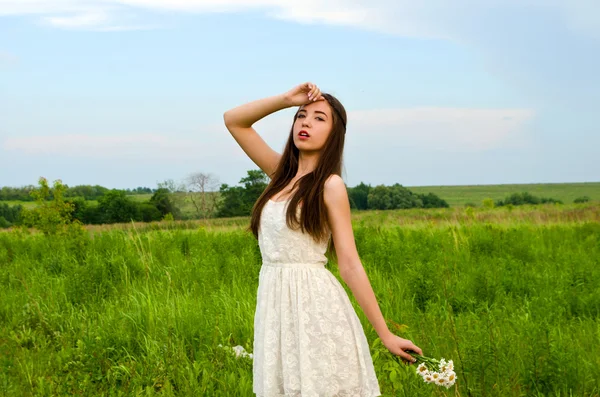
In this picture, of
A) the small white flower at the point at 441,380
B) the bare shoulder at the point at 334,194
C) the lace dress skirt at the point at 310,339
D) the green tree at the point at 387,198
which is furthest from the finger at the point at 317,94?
the green tree at the point at 387,198

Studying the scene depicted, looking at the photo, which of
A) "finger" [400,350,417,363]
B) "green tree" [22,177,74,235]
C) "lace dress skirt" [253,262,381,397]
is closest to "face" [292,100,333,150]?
"lace dress skirt" [253,262,381,397]

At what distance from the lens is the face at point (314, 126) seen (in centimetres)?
282

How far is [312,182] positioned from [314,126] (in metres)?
0.27

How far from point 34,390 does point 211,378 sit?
1.39 meters

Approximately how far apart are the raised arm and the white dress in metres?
0.51

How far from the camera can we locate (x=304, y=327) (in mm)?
2635

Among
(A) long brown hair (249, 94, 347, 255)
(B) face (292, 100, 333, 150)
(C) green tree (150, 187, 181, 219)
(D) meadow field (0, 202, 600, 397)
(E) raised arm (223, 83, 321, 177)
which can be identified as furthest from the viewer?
(C) green tree (150, 187, 181, 219)

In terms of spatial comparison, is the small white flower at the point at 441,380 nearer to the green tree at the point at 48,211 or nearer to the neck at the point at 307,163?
the neck at the point at 307,163

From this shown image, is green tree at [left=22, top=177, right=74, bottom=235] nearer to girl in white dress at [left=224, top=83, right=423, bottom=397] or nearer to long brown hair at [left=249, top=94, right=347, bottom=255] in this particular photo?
long brown hair at [left=249, top=94, right=347, bottom=255]

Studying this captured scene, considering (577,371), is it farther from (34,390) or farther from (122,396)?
(34,390)

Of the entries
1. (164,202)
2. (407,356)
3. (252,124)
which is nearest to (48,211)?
(252,124)

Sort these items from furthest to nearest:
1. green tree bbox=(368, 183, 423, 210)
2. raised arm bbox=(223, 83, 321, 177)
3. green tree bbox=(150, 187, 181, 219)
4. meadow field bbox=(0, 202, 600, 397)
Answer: green tree bbox=(368, 183, 423, 210) < green tree bbox=(150, 187, 181, 219) < meadow field bbox=(0, 202, 600, 397) < raised arm bbox=(223, 83, 321, 177)

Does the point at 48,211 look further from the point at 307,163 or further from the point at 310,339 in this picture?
the point at 310,339

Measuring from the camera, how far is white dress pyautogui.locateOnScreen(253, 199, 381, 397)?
2.64 m
